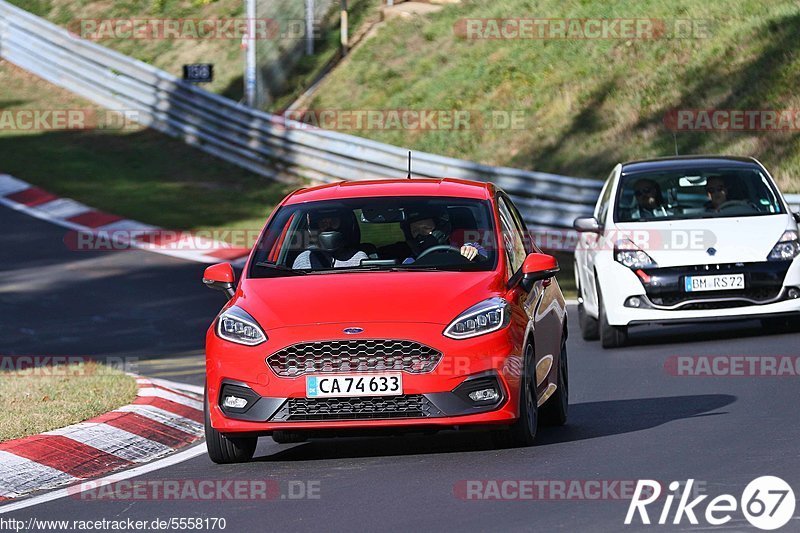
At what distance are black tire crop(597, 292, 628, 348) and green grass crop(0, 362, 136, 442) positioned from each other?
13.9ft

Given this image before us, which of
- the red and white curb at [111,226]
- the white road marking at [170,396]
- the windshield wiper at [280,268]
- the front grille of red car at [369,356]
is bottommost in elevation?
the red and white curb at [111,226]

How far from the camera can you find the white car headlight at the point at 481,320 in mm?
8898

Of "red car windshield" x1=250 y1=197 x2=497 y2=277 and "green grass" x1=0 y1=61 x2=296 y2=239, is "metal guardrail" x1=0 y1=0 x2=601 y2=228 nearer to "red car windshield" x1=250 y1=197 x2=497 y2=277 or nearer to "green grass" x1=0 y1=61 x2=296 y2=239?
"green grass" x1=0 y1=61 x2=296 y2=239

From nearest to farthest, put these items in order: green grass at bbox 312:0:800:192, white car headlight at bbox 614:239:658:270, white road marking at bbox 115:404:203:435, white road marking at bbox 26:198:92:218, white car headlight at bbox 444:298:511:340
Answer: white car headlight at bbox 444:298:511:340
white road marking at bbox 115:404:203:435
white car headlight at bbox 614:239:658:270
white road marking at bbox 26:198:92:218
green grass at bbox 312:0:800:192

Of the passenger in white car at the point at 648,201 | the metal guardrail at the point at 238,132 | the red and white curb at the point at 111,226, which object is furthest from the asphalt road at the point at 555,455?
the metal guardrail at the point at 238,132

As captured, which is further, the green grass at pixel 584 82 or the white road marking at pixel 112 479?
the green grass at pixel 584 82

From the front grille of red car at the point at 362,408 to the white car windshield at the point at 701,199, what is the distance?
6.52m

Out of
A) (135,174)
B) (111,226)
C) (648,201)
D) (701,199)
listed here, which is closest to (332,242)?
(648,201)

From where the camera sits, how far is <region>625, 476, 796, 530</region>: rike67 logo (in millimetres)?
7043

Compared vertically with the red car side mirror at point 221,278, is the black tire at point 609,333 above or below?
below

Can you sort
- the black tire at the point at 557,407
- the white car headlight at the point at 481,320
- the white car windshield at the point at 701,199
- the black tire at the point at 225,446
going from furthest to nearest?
the white car windshield at the point at 701,199, the black tire at the point at 557,407, the black tire at the point at 225,446, the white car headlight at the point at 481,320

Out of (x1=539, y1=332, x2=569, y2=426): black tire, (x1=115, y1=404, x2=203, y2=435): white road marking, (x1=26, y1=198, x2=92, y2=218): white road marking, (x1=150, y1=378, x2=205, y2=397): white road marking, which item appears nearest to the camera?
(x1=539, y1=332, x2=569, y2=426): black tire

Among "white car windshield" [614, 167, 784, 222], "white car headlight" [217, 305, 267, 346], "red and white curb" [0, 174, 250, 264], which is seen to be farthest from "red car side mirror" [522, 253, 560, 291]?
"red and white curb" [0, 174, 250, 264]

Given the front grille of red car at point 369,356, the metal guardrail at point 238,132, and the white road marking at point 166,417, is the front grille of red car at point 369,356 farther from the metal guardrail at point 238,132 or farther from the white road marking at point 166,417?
the metal guardrail at point 238,132
